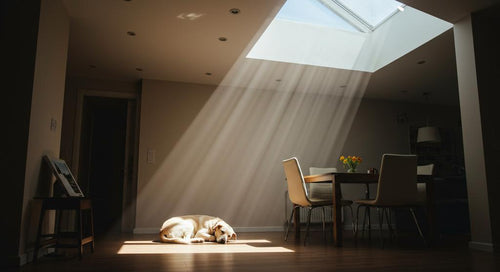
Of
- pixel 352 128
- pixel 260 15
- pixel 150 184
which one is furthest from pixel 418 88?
pixel 150 184

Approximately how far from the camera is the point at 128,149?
579 centimetres

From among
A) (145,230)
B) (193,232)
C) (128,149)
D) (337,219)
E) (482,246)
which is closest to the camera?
(482,246)

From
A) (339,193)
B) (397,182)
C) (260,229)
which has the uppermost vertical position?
(397,182)

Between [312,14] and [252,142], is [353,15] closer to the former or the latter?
[312,14]

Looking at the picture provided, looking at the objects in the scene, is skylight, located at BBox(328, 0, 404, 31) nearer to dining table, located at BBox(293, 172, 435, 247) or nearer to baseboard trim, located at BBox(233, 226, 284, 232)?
dining table, located at BBox(293, 172, 435, 247)

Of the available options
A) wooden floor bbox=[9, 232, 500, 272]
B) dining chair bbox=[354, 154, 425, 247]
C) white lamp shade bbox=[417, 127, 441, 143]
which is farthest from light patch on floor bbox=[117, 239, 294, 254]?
white lamp shade bbox=[417, 127, 441, 143]

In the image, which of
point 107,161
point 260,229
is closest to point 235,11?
point 260,229

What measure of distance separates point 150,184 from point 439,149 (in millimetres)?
5547

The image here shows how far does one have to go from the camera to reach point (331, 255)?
313 cm

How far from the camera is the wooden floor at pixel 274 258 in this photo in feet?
8.36

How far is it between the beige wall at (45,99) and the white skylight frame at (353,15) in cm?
342

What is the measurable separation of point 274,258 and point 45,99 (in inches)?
94.8

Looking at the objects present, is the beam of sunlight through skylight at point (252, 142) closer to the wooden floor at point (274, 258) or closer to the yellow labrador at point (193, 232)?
the yellow labrador at point (193, 232)

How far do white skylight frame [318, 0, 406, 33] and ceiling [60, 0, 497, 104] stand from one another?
0.66 m
